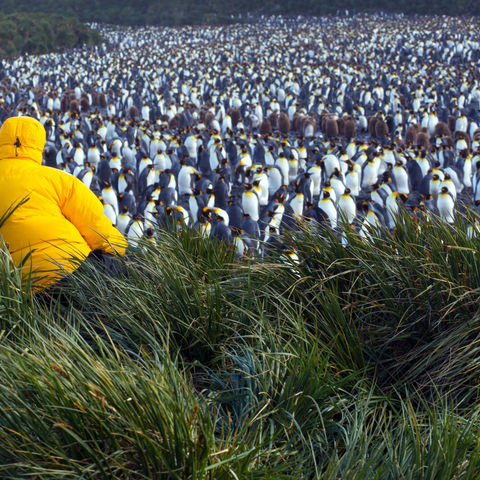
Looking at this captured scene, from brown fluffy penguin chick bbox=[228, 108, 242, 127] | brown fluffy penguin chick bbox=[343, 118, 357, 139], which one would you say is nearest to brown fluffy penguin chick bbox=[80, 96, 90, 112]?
brown fluffy penguin chick bbox=[228, 108, 242, 127]

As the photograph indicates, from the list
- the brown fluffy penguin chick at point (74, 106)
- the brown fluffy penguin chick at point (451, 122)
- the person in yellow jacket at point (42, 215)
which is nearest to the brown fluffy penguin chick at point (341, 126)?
the brown fluffy penguin chick at point (451, 122)

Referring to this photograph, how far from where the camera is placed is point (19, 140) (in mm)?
3576

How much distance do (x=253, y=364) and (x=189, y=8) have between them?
69.4 m

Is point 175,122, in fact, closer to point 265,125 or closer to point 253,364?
point 265,125

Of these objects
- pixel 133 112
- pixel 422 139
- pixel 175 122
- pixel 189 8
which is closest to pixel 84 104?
pixel 133 112

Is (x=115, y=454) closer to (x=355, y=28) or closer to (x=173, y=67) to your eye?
(x=173, y=67)

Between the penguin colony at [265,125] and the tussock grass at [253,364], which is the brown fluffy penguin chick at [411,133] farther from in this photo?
the tussock grass at [253,364]

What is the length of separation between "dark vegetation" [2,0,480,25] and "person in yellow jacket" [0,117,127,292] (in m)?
61.8

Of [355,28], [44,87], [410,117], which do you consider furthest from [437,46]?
[44,87]

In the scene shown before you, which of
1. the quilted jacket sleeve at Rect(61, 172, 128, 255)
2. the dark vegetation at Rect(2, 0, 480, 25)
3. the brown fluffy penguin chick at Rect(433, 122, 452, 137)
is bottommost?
the brown fluffy penguin chick at Rect(433, 122, 452, 137)

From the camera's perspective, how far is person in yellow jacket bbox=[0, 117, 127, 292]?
3244mm

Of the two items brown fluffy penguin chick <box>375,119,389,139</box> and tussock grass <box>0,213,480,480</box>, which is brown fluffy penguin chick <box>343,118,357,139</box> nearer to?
brown fluffy penguin chick <box>375,119,389,139</box>

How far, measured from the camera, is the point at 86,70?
3422 centimetres

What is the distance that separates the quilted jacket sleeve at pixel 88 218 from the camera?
351 centimetres
